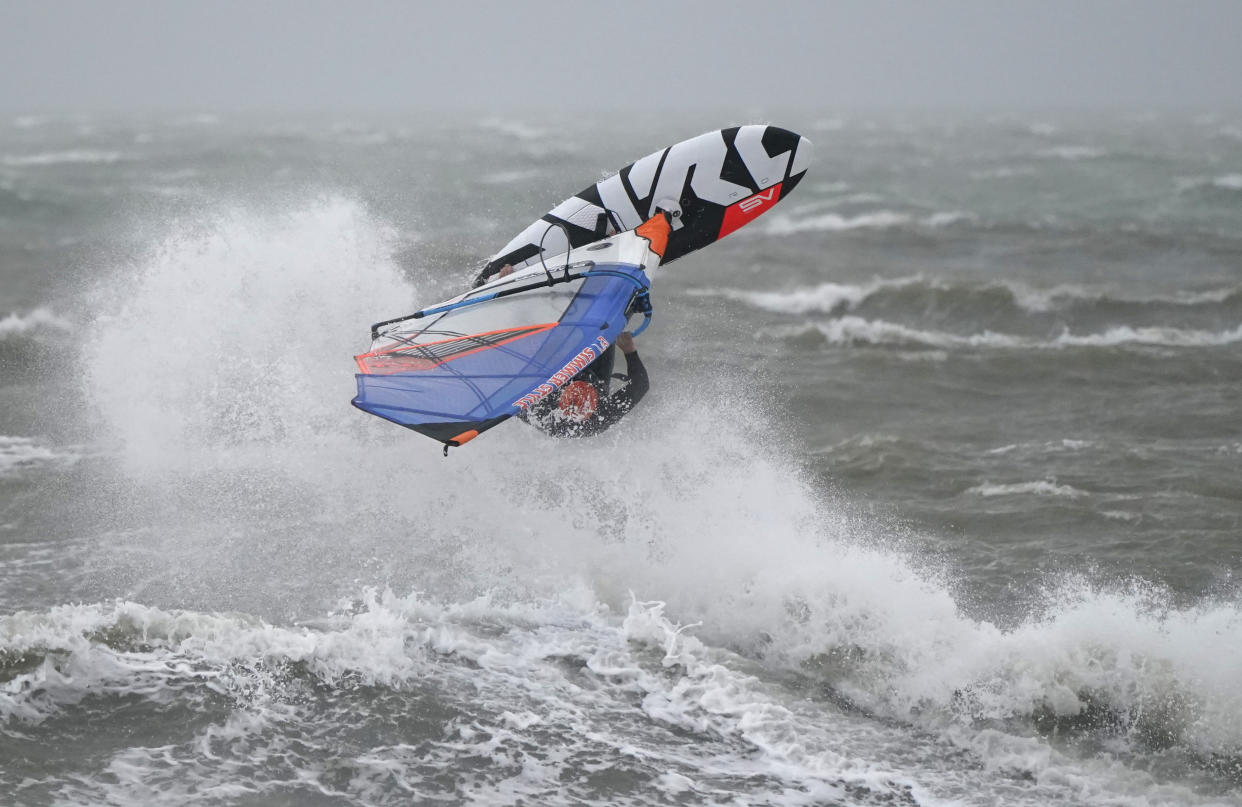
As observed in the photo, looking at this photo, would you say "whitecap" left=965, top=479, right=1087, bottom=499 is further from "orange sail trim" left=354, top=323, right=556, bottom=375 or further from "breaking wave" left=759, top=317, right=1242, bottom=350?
"orange sail trim" left=354, top=323, right=556, bottom=375

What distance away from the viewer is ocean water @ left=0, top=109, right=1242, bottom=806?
678 cm

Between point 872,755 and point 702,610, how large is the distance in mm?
2030

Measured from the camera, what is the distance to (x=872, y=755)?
22.8 ft

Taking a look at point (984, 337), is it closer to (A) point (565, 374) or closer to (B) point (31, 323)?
(A) point (565, 374)

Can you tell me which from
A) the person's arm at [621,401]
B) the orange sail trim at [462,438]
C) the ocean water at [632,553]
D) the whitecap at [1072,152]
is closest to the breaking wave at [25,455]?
the ocean water at [632,553]

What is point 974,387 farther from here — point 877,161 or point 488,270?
point 877,161

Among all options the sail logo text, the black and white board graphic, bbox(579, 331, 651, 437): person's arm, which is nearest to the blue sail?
the sail logo text

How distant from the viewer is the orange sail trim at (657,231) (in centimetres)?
1041

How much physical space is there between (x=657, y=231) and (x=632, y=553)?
120 inches

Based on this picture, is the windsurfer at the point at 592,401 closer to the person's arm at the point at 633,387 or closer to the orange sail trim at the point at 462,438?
the person's arm at the point at 633,387

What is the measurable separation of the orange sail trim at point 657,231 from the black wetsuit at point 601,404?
1363mm

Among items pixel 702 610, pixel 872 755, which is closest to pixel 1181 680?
pixel 872 755

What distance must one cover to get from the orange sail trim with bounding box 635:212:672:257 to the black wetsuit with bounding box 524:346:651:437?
136 cm

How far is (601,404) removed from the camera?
932cm
